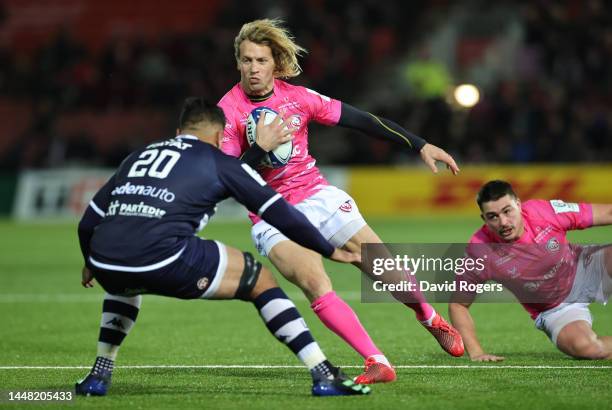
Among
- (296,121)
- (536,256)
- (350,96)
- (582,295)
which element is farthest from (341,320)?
(350,96)

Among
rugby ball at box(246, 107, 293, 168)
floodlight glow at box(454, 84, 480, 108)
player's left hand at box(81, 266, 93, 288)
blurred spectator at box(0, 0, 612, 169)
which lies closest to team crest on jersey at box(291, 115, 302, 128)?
rugby ball at box(246, 107, 293, 168)

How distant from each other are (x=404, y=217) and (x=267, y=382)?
14.8 metres

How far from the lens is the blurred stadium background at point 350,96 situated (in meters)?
20.3

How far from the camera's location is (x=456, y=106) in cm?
2172

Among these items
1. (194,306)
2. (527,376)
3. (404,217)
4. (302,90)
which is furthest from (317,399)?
(404,217)

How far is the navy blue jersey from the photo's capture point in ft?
18.3

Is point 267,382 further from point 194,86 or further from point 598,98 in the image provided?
point 194,86

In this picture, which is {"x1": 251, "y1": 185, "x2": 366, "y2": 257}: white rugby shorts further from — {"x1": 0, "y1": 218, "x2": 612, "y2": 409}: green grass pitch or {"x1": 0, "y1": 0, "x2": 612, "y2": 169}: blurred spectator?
{"x1": 0, "y1": 0, "x2": 612, "y2": 169}: blurred spectator

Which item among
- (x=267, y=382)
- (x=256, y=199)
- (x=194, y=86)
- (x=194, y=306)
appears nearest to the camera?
(x=256, y=199)

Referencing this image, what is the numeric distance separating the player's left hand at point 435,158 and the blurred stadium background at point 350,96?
6.66 meters

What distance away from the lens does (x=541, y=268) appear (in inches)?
292

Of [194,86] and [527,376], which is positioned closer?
[527,376]

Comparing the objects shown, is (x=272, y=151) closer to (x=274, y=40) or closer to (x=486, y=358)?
(x=274, y=40)

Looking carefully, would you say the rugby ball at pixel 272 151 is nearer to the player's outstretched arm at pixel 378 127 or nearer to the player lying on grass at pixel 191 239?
the player's outstretched arm at pixel 378 127
